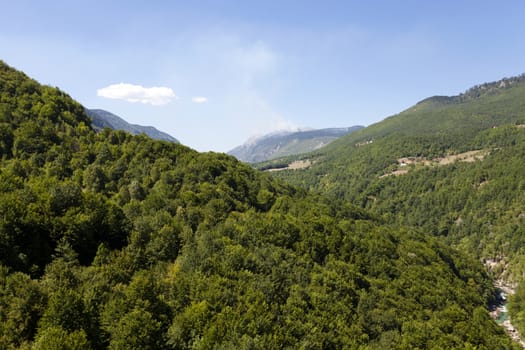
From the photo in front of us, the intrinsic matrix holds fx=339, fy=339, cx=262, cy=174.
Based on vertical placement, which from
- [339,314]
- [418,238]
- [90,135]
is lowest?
[418,238]

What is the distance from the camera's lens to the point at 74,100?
119250mm

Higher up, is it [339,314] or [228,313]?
[228,313]

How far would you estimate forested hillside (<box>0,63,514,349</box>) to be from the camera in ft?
126

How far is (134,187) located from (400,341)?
222ft

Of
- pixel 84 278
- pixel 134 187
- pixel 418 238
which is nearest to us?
pixel 84 278

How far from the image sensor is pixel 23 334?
33.2 metres

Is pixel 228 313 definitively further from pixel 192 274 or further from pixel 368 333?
pixel 368 333

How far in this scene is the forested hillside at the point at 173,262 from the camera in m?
38.3

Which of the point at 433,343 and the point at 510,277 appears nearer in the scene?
the point at 433,343

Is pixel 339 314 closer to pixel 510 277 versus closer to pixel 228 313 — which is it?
pixel 228 313

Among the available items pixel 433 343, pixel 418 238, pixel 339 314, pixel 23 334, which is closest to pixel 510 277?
pixel 418 238

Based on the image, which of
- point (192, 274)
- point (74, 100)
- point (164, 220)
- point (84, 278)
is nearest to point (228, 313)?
point (192, 274)

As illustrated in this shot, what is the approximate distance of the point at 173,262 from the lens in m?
62.8

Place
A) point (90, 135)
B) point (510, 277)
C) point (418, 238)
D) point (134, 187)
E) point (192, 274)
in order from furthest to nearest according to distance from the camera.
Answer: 1. point (510, 277)
2. point (418, 238)
3. point (90, 135)
4. point (134, 187)
5. point (192, 274)
